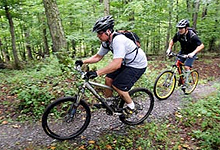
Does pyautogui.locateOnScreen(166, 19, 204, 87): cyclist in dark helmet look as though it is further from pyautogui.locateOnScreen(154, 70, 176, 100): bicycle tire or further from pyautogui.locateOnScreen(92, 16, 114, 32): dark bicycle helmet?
pyautogui.locateOnScreen(92, 16, 114, 32): dark bicycle helmet

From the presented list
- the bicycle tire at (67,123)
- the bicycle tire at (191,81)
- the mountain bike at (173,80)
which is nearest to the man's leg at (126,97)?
the bicycle tire at (67,123)

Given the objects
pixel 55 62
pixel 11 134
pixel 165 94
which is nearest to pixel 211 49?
pixel 165 94

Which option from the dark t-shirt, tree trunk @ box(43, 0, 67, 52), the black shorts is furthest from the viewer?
tree trunk @ box(43, 0, 67, 52)

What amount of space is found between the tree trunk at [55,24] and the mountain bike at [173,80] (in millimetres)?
3739

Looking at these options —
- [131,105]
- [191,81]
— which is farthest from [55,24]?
[191,81]

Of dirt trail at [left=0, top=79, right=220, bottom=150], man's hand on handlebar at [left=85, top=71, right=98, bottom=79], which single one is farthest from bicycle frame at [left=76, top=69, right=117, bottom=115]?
dirt trail at [left=0, top=79, right=220, bottom=150]

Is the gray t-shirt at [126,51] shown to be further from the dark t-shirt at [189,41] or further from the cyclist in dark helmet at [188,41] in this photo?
the dark t-shirt at [189,41]

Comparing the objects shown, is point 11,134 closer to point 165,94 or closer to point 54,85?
point 54,85

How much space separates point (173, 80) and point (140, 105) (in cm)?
200

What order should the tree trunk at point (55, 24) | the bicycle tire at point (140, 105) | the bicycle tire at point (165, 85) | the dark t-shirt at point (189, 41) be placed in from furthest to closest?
1. the tree trunk at point (55, 24)
2. the bicycle tire at point (165, 85)
3. the dark t-shirt at point (189, 41)
4. the bicycle tire at point (140, 105)

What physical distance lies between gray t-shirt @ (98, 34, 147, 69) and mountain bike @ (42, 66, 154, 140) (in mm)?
675

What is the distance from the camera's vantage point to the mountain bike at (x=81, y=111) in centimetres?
322

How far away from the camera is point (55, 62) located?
7164mm

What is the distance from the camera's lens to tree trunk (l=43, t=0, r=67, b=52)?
5.89 metres
